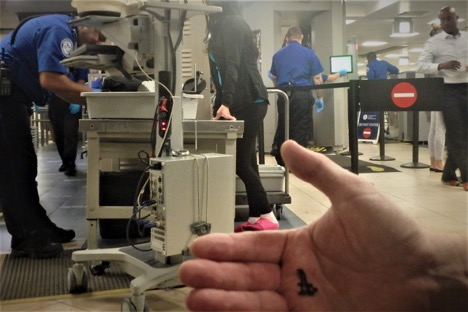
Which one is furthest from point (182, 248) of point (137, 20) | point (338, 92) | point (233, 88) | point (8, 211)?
point (338, 92)

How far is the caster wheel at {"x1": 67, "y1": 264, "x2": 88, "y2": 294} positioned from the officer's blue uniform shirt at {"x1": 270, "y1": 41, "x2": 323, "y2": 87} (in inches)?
156

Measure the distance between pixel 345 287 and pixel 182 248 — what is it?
3.44 feet

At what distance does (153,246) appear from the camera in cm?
173

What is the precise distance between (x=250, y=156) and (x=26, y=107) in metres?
1.16

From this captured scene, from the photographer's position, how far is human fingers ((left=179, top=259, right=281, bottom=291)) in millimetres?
643

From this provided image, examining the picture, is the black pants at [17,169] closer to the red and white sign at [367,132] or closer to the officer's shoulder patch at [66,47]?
the officer's shoulder patch at [66,47]

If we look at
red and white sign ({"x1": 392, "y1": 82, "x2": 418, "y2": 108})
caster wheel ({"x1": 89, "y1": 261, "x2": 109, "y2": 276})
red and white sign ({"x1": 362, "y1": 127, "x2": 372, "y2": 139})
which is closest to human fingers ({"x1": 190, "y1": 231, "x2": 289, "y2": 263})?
caster wheel ({"x1": 89, "y1": 261, "x2": 109, "y2": 276})

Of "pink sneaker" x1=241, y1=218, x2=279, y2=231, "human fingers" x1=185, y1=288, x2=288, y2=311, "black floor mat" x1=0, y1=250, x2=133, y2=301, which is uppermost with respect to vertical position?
"human fingers" x1=185, y1=288, x2=288, y2=311

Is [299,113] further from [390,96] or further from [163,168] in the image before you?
[163,168]

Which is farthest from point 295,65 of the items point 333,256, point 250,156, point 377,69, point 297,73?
point 333,256

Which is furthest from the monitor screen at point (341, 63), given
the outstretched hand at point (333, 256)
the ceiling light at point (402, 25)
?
the outstretched hand at point (333, 256)

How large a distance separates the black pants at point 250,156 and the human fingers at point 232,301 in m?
2.00

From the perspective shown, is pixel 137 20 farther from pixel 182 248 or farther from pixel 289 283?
pixel 289 283

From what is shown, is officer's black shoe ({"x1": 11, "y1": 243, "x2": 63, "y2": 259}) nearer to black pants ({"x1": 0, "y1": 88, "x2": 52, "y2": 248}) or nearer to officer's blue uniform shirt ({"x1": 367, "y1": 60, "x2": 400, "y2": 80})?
black pants ({"x1": 0, "y1": 88, "x2": 52, "y2": 248})
